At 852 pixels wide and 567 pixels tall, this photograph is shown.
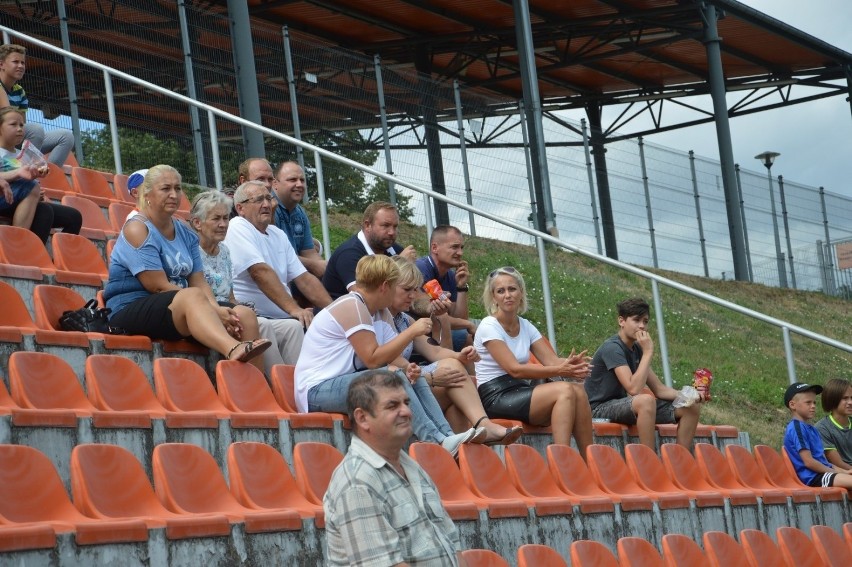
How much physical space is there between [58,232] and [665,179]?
11.1 metres

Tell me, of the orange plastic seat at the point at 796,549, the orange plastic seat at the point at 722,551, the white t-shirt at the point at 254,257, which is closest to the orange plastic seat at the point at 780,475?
the orange plastic seat at the point at 796,549

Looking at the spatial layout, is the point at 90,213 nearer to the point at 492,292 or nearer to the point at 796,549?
the point at 492,292

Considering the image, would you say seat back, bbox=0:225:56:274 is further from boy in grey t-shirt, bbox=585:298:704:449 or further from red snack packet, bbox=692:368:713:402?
red snack packet, bbox=692:368:713:402

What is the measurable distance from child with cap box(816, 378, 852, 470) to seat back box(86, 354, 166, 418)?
4264 millimetres

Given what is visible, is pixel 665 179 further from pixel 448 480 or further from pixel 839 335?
pixel 448 480

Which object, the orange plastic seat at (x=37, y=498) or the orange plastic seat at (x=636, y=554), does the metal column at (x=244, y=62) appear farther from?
the orange plastic seat at (x=37, y=498)

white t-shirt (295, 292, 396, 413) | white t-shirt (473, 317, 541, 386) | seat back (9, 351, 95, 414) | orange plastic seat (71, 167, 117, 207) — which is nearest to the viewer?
seat back (9, 351, 95, 414)

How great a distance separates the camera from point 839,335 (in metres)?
14.4

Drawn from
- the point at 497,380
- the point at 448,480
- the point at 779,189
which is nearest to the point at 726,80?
the point at 779,189

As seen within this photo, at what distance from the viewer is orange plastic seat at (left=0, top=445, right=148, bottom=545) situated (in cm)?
353

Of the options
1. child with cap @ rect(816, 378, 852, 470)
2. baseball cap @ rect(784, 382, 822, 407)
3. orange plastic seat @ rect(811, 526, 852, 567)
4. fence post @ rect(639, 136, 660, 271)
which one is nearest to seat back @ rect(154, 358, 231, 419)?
orange plastic seat @ rect(811, 526, 852, 567)

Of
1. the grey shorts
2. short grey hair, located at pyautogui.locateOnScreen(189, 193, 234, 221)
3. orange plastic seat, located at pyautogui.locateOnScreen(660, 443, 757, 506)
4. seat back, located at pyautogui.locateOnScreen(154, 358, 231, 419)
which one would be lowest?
orange plastic seat, located at pyautogui.locateOnScreen(660, 443, 757, 506)

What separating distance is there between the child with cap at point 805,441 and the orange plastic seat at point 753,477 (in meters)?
0.20

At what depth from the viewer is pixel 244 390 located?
5.23 meters
